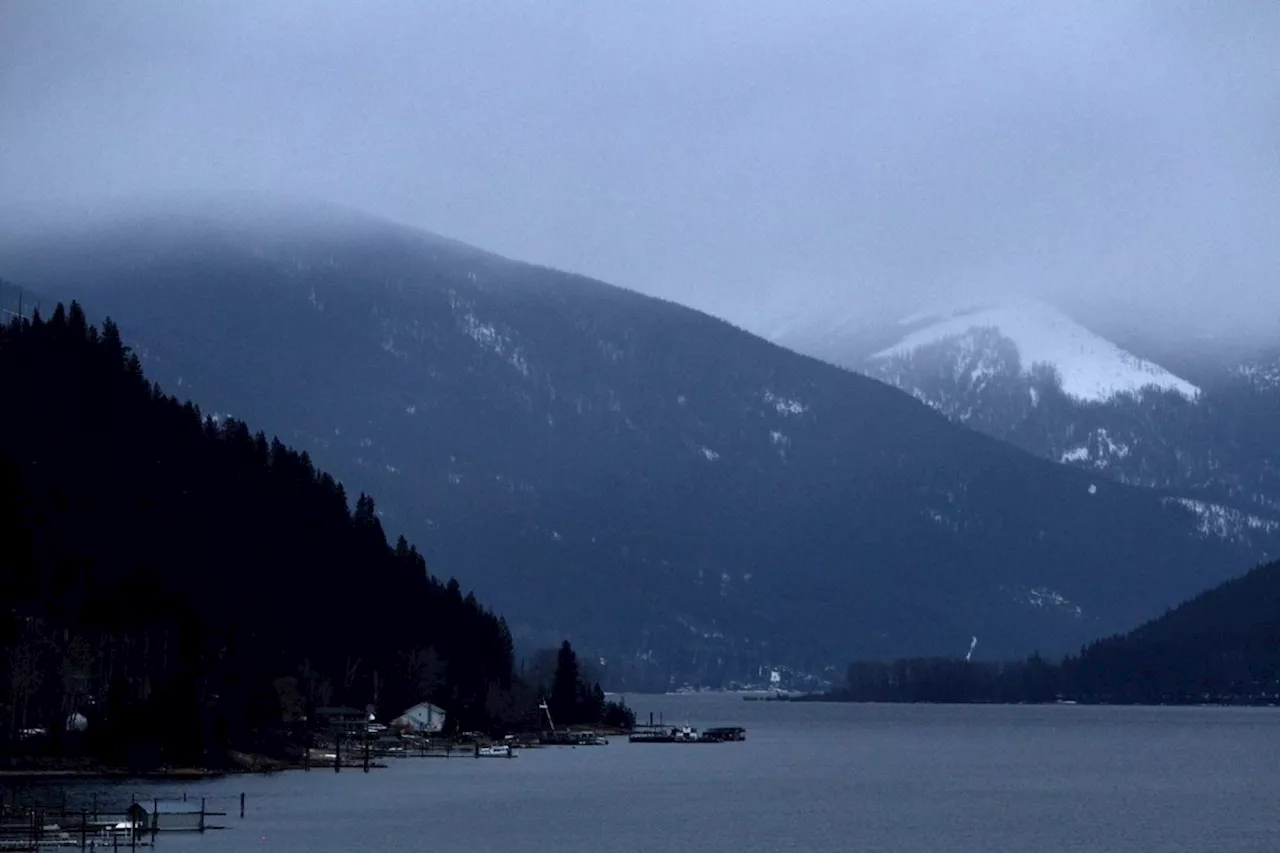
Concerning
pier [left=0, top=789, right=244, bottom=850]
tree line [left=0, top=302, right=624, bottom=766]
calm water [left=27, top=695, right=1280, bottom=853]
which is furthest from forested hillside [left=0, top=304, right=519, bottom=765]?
pier [left=0, top=789, right=244, bottom=850]

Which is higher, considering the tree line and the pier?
the tree line

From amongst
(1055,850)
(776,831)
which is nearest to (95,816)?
(776,831)

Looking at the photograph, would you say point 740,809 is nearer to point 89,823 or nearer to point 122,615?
point 89,823

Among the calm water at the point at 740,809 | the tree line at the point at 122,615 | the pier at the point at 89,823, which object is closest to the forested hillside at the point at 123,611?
the tree line at the point at 122,615

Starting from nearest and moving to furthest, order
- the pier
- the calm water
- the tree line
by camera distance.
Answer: the pier → the calm water → the tree line

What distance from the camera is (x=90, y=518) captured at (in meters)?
184

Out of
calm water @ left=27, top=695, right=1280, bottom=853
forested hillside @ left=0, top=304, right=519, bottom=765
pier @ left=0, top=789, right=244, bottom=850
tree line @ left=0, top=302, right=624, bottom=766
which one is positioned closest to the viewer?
pier @ left=0, top=789, right=244, bottom=850

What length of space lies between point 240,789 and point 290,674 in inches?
1858

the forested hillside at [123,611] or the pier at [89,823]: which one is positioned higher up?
the forested hillside at [123,611]

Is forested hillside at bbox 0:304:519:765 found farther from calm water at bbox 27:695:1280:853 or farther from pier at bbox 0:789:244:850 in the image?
pier at bbox 0:789:244:850

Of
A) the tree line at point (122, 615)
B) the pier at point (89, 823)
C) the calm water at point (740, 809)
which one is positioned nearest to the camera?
the pier at point (89, 823)

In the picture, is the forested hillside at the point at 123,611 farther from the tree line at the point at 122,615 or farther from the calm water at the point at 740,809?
the calm water at the point at 740,809

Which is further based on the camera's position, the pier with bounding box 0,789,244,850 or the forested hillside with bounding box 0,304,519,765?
the forested hillside with bounding box 0,304,519,765

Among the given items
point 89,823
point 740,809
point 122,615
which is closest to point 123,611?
point 122,615
